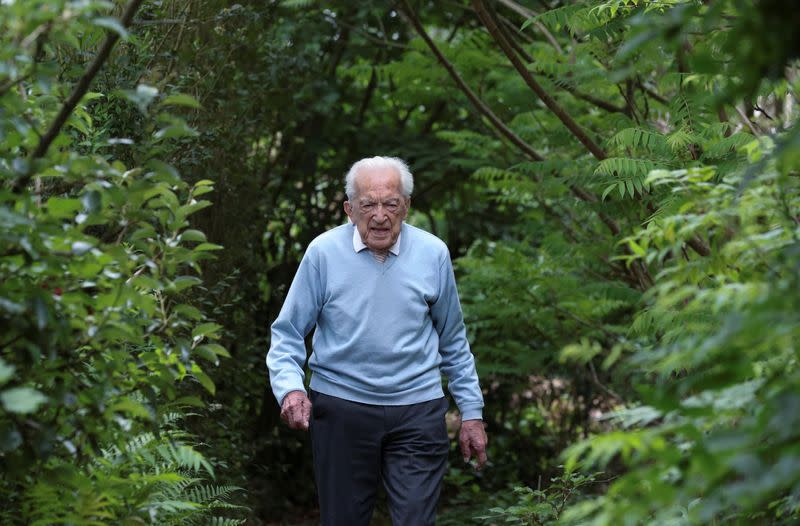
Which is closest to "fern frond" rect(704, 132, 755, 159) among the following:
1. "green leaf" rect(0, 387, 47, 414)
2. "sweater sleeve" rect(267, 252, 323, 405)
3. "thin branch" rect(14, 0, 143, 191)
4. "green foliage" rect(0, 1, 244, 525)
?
"sweater sleeve" rect(267, 252, 323, 405)

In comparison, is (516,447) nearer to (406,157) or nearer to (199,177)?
(406,157)

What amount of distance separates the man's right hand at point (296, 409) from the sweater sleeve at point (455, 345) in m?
0.73

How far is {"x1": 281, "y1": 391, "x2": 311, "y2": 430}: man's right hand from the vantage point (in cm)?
455

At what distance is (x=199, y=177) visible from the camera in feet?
22.2

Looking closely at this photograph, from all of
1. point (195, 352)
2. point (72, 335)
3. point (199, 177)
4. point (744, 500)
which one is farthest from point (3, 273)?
point (199, 177)

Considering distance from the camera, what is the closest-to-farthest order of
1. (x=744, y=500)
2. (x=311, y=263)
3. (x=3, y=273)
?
(x=744, y=500) < (x=3, y=273) < (x=311, y=263)

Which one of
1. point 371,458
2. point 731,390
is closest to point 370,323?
point 371,458

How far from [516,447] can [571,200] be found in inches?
128

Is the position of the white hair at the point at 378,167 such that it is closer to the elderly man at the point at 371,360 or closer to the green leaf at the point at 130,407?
the elderly man at the point at 371,360

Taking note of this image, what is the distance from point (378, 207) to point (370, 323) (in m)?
0.53

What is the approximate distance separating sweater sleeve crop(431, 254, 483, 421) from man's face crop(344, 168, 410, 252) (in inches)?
13.1

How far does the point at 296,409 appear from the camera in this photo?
4566 mm

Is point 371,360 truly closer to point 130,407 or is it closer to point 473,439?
point 473,439

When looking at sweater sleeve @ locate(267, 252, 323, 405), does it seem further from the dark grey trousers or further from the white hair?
the white hair
